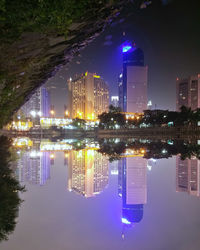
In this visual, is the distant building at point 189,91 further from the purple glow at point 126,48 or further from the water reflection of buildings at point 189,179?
the water reflection of buildings at point 189,179

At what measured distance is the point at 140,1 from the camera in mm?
6508

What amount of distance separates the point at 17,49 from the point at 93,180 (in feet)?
15.5

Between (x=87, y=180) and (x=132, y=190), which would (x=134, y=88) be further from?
(x=132, y=190)

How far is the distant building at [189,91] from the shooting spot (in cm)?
11375

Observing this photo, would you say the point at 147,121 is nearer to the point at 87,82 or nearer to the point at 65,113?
the point at 87,82

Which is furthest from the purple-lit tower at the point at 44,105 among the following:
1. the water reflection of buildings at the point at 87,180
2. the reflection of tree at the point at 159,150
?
the water reflection of buildings at the point at 87,180

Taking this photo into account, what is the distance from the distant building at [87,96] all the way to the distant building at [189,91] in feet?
161

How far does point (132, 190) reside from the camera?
6.25 m

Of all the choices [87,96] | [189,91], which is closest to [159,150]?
[189,91]

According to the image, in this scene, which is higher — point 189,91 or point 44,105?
point 189,91

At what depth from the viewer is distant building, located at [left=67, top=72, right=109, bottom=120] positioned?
136 metres

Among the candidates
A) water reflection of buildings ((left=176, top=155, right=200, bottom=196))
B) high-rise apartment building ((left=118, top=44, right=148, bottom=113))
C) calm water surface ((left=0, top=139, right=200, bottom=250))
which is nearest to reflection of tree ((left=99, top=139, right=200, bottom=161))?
water reflection of buildings ((left=176, top=155, right=200, bottom=196))

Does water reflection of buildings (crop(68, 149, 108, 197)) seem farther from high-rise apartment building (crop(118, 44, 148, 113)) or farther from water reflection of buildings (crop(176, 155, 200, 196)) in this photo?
high-rise apartment building (crop(118, 44, 148, 113))

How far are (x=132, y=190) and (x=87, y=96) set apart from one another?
431ft
